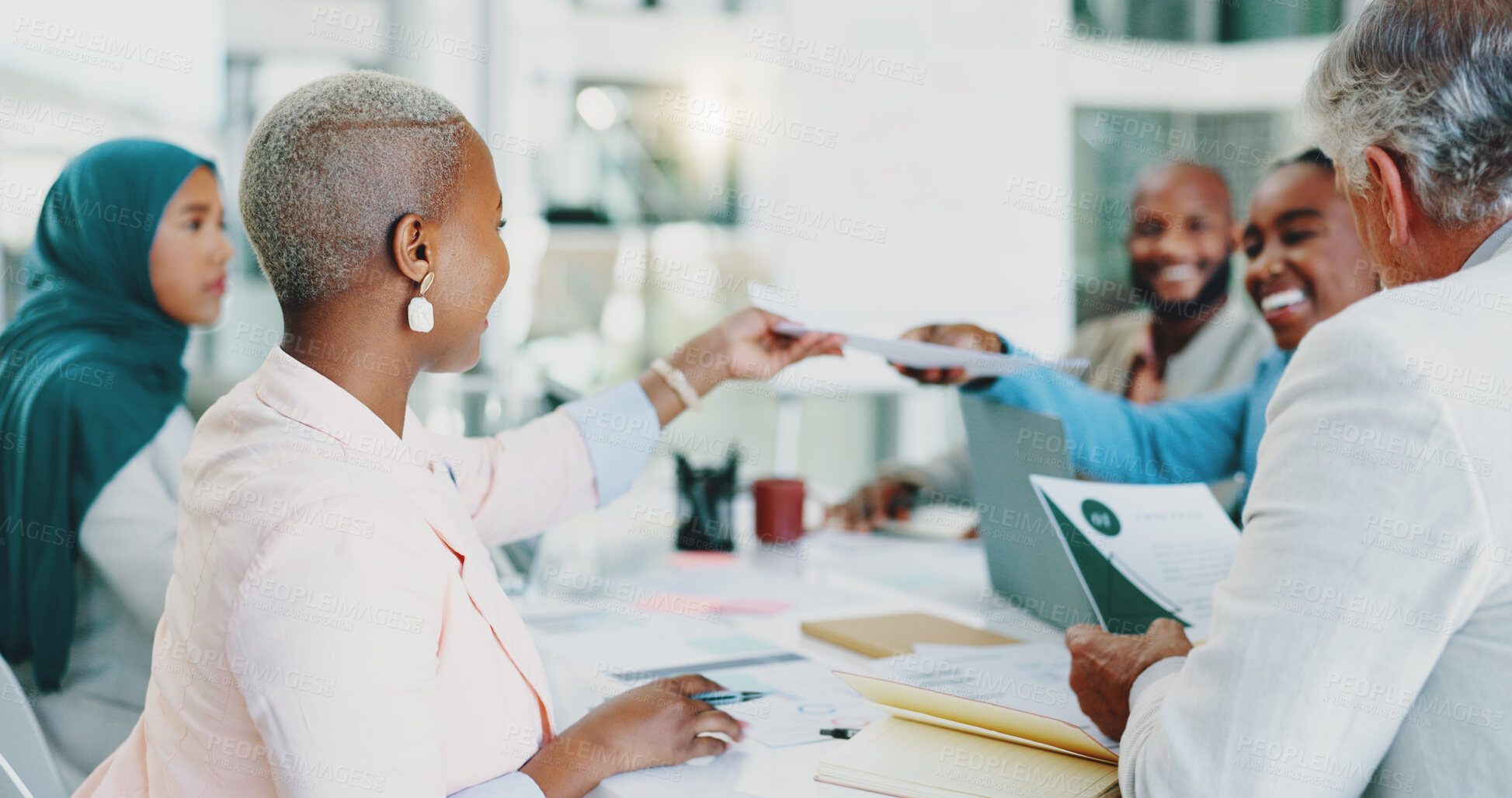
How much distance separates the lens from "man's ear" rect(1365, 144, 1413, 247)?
0.85 m

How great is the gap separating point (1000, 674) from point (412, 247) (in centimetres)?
80

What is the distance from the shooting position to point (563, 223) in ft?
12.1

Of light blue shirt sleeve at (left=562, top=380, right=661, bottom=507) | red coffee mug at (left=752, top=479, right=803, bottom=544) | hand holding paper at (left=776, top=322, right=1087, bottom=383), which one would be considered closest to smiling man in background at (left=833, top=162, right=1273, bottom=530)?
red coffee mug at (left=752, top=479, right=803, bottom=544)

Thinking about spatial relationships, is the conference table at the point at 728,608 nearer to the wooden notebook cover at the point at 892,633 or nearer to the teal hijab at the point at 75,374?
the wooden notebook cover at the point at 892,633

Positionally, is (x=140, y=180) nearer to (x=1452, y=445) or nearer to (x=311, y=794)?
(x=311, y=794)

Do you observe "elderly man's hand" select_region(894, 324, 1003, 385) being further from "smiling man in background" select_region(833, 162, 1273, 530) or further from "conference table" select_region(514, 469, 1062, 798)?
"smiling man in background" select_region(833, 162, 1273, 530)

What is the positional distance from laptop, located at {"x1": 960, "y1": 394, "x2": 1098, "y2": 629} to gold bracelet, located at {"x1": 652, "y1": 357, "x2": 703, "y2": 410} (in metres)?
0.43

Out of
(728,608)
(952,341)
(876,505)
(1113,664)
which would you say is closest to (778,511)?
(876,505)

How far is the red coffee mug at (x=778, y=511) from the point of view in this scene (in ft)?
6.54

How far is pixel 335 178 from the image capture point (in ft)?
2.87

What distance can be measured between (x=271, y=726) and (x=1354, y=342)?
0.80 meters

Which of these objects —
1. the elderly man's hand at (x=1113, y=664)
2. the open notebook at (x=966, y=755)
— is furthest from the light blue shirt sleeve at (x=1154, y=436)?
the open notebook at (x=966, y=755)

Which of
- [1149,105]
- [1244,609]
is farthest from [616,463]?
[1149,105]

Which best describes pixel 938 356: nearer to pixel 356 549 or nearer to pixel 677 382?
pixel 677 382
